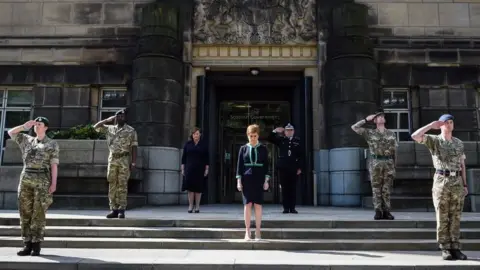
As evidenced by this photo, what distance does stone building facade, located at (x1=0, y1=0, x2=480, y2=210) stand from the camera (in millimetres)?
13117

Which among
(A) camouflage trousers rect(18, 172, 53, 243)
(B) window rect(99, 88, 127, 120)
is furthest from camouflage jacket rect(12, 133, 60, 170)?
(B) window rect(99, 88, 127, 120)

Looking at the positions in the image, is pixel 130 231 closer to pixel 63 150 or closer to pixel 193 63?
pixel 63 150

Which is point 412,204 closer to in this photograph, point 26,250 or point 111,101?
point 26,250

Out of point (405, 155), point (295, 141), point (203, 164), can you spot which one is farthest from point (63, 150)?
point (405, 155)

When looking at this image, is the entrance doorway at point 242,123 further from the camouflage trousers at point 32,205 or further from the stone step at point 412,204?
the camouflage trousers at point 32,205

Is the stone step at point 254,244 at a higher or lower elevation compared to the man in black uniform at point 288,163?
lower

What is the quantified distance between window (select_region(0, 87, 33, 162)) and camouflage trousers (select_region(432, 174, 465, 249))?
13131 millimetres

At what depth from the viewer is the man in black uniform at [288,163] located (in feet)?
32.7

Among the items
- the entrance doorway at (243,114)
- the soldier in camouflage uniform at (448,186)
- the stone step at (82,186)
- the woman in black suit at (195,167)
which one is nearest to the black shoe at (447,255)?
the soldier in camouflage uniform at (448,186)

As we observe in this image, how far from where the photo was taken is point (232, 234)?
7691 millimetres

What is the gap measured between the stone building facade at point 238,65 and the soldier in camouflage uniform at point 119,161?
3926mm

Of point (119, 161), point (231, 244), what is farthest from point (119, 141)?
point (231, 244)

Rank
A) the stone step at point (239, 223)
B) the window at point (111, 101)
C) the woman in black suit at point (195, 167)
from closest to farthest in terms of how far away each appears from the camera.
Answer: the stone step at point (239, 223) < the woman in black suit at point (195, 167) < the window at point (111, 101)

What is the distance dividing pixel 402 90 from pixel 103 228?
10.7 meters
